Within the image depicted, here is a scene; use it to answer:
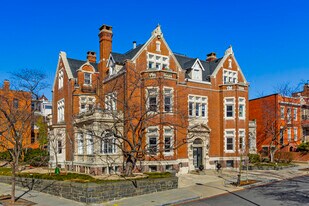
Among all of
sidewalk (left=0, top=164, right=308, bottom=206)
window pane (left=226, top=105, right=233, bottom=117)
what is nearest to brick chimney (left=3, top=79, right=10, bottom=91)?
sidewalk (left=0, top=164, right=308, bottom=206)

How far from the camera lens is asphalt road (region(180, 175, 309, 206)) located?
17.0 m

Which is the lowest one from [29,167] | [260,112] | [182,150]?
[29,167]

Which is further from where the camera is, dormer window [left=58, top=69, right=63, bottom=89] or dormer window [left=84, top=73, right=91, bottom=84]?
dormer window [left=58, top=69, right=63, bottom=89]

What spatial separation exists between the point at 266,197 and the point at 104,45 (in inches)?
928

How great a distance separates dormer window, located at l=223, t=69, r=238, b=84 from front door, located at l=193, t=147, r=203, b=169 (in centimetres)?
885

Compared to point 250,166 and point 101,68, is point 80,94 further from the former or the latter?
point 250,166

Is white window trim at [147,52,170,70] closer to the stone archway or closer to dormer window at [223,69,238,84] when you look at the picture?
the stone archway

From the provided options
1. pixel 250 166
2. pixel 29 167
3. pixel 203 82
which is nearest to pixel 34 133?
pixel 29 167

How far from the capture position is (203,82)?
33.6 metres

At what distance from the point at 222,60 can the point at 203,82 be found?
4.28 metres

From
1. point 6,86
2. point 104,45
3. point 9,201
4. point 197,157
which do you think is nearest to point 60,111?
point 104,45

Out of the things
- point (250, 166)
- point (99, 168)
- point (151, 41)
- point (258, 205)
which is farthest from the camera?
point (250, 166)

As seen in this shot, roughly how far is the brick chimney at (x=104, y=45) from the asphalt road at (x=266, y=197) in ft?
66.5

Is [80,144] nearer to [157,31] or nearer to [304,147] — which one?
[157,31]
